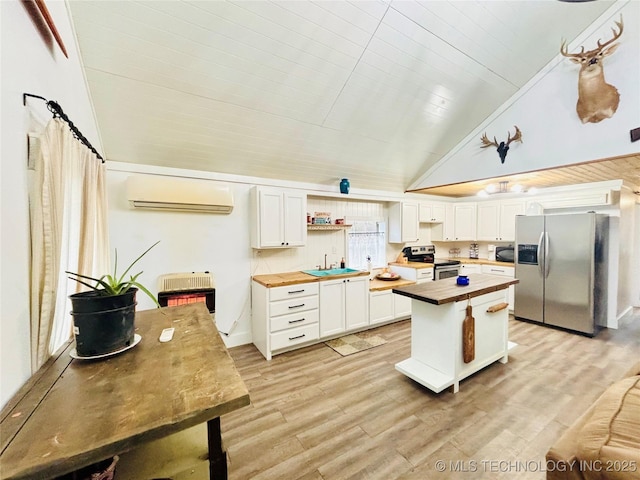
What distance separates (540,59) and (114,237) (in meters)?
5.33

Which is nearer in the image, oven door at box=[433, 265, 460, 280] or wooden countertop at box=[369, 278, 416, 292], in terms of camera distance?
wooden countertop at box=[369, 278, 416, 292]

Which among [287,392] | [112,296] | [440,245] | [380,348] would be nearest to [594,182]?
[440,245]

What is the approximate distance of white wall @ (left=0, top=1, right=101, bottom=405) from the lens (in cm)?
83

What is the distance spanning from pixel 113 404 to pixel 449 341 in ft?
7.92

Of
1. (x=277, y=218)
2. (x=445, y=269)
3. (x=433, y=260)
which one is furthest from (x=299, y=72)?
(x=433, y=260)

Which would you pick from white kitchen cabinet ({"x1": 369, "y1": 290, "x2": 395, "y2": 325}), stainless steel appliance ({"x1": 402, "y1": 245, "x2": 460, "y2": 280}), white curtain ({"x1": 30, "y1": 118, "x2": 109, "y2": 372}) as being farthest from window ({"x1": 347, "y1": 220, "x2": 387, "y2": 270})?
white curtain ({"x1": 30, "y1": 118, "x2": 109, "y2": 372})

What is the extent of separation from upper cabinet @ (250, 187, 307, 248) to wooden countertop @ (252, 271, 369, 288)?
0.42 m

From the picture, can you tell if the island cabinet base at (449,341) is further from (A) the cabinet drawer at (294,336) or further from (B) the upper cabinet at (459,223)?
(B) the upper cabinet at (459,223)

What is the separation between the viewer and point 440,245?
19.1 ft

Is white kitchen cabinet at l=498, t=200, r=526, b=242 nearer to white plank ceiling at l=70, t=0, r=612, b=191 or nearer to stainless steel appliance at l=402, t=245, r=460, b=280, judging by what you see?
stainless steel appliance at l=402, t=245, r=460, b=280

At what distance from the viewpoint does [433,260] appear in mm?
5148

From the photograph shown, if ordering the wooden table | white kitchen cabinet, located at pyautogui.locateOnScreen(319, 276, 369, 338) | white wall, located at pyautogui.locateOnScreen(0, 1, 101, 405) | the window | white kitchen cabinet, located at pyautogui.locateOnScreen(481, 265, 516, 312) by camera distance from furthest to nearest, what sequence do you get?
the window, white kitchen cabinet, located at pyautogui.locateOnScreen(481, 265, 516, 312), white kitchen cabinet, located at pyautogui.locateOnScreen(319, 276, 369, 338), white wall, located at pyautogui.locateOnScreen(0, 1, 101, 405), the wooden table

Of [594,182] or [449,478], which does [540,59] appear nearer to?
[594,182]

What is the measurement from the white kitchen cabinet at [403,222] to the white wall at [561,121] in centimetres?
99
